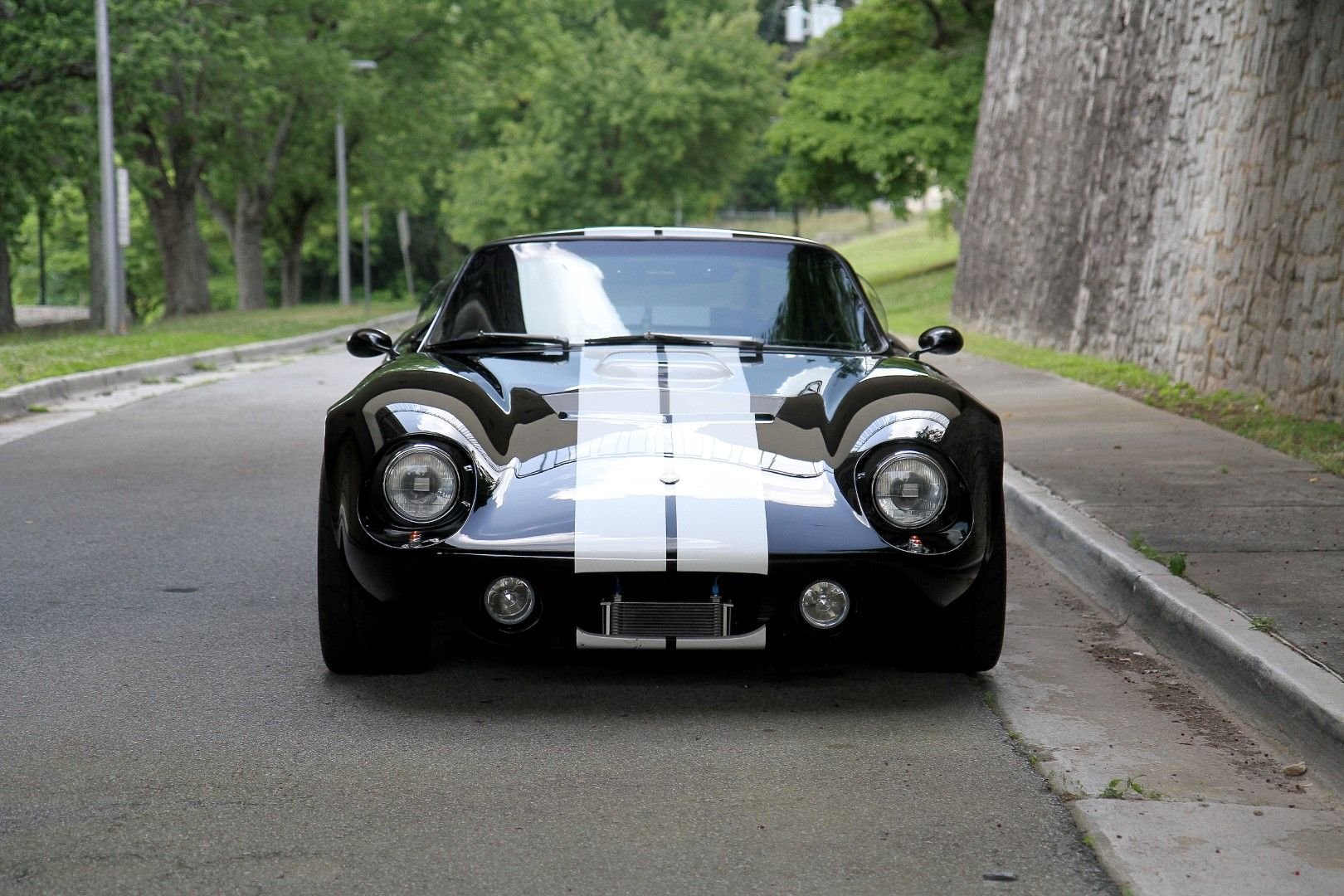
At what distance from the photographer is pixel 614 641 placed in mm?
4211

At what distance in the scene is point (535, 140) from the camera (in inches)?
2131

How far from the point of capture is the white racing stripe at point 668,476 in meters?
4.12

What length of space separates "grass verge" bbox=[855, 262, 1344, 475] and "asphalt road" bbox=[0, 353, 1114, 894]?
476 cm

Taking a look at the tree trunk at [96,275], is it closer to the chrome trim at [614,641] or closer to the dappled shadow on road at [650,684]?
the dappled shadow on road at [650,684]

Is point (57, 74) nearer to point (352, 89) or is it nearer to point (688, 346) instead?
point (352, 89)

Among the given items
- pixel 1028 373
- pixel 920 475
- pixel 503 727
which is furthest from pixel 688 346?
pixel 1028 373

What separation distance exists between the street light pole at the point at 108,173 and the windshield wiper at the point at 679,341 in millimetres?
17321

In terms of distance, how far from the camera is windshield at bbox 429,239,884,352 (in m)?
5.46

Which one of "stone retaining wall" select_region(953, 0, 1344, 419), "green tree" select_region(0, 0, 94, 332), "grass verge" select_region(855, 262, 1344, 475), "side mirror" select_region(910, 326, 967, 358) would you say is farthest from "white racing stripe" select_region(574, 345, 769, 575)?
"green tree" select_region(0, 0, 94, 332)

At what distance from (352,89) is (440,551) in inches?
1198

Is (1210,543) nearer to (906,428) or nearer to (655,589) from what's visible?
(906,428)

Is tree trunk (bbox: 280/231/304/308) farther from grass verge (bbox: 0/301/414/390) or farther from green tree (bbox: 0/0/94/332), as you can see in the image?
green tree (bbox: 0/0/94/332)

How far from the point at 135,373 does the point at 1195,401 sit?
387 inches

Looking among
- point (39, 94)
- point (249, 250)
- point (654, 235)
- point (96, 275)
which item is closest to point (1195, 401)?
point (654, 235)
